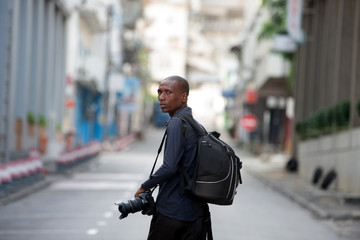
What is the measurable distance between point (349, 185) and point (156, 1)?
10924cm

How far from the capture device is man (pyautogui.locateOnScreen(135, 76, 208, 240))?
612cm

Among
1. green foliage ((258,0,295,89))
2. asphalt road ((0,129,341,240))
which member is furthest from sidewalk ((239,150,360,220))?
green foliage ((258,0,295,89))

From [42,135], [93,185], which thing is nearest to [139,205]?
[93,185]

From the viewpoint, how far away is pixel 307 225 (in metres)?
15.2

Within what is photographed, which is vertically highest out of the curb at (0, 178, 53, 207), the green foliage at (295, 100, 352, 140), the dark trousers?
the dark trousers

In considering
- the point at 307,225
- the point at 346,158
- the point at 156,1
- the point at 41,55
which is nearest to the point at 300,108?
the point at 41,55

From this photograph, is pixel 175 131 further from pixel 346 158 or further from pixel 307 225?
pixel 346 158

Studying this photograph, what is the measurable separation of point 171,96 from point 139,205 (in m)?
0.82

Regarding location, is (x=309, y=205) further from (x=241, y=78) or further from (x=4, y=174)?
(x=241, y=78)

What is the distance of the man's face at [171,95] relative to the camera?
627 cm

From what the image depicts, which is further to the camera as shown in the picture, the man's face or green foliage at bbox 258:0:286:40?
green foliage at bbox 258:0:286:40

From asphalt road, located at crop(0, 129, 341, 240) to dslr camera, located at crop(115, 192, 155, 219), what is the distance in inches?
226

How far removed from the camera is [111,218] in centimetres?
1483

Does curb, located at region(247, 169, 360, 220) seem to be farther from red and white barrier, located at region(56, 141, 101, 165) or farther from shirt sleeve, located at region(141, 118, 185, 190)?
shirt sleeve, located at region(141, 118, 185, 190)
